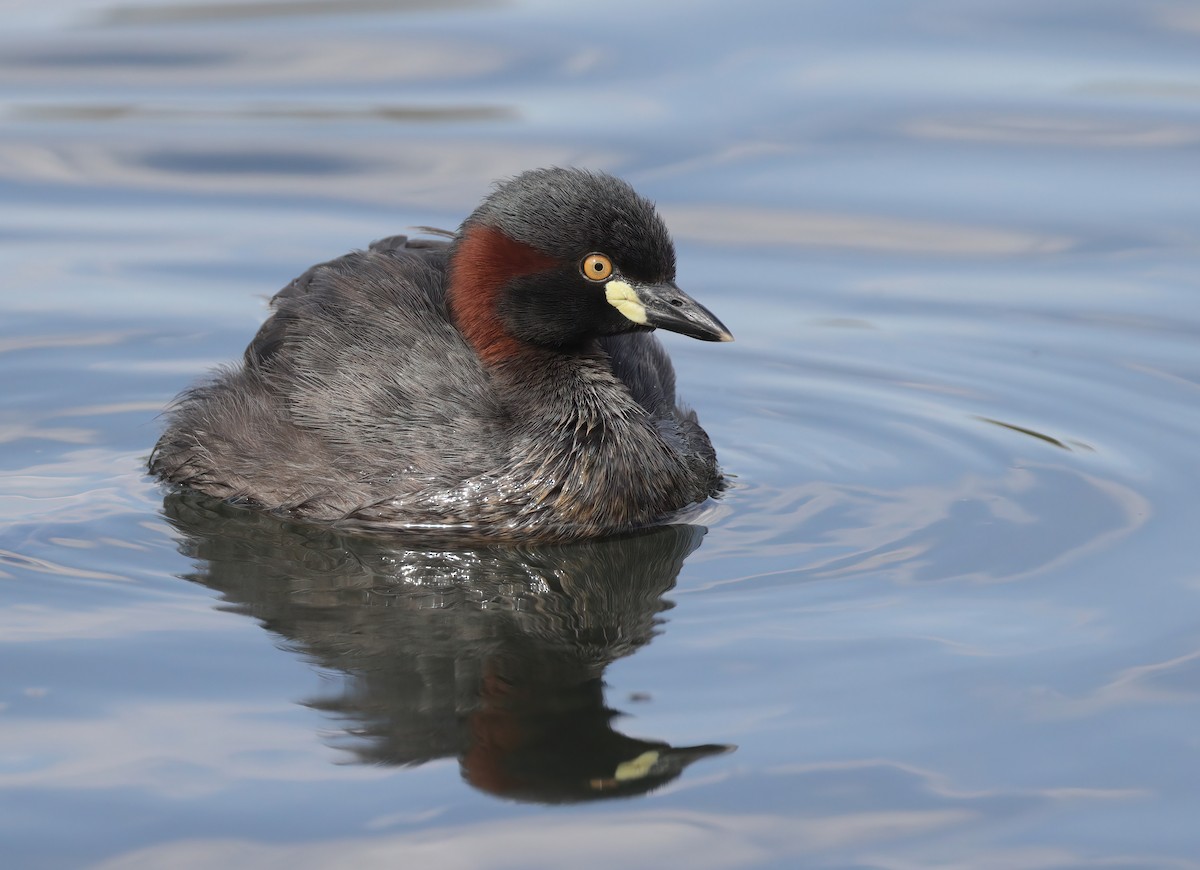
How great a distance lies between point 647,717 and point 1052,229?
6676 millimetres

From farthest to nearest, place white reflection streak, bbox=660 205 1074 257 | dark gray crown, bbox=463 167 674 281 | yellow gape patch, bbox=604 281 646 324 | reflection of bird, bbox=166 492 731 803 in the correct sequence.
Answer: white reflection streak, bbox=660 205 1074 257, yellow gape patch, bbox=604 281 646 324, dark gray crown, bbox=463 167 674 281, reflection of bird, bbox=166 492 731 803

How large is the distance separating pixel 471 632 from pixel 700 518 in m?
1.67

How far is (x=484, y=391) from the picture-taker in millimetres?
9031

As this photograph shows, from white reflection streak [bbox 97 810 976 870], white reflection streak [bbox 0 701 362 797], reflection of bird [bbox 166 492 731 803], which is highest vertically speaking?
reflection of bird [bbox 166 492 731 803]

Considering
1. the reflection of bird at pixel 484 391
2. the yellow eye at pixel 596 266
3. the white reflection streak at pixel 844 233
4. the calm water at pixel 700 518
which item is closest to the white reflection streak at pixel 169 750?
the calm water at pixel 700 518

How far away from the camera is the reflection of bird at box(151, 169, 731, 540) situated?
8.84 m

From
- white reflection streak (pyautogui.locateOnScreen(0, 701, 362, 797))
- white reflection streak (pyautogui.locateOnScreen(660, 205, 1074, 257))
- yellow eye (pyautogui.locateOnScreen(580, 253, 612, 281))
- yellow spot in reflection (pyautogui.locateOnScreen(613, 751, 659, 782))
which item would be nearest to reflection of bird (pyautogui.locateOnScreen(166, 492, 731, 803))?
yellow spot in reflection (pyautogui.locateOnScreen(613, 751, 659, 782))

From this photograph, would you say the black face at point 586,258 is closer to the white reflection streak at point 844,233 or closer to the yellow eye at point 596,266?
the yellow eye at point 596,266

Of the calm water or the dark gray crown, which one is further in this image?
the dark gray crown

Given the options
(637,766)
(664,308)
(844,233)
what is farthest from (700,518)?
(844,233)

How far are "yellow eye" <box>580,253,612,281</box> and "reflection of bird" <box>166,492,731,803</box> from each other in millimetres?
1192

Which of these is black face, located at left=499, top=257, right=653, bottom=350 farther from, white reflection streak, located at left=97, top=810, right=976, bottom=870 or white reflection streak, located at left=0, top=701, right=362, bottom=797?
white reflection streak, located at left=97, top=810, right=976, bottom=870

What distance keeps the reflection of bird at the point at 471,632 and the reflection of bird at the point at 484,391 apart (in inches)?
7.3

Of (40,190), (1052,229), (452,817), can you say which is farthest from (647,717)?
(40,190)
